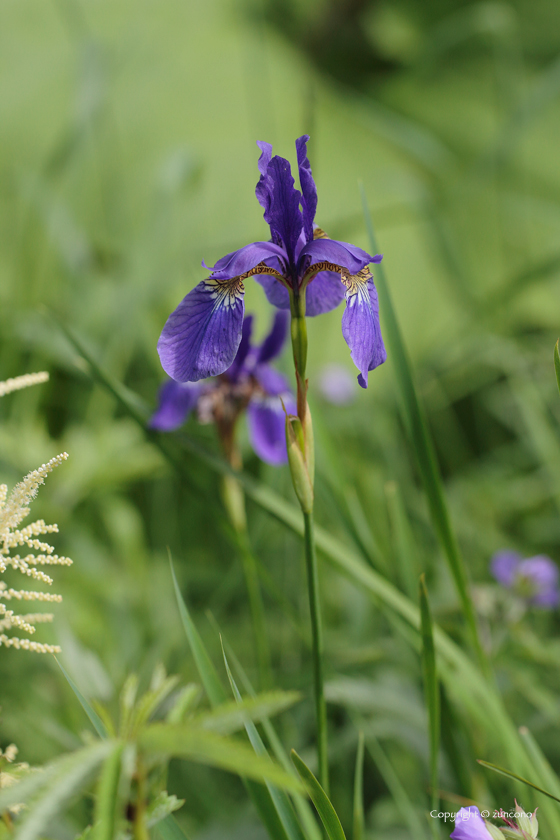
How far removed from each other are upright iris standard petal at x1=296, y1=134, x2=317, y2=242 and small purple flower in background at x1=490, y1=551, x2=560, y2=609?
0.70 m

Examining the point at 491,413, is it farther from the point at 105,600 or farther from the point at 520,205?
the point at 105,600

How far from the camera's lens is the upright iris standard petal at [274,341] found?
31.2 inches

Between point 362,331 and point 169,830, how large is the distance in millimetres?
366

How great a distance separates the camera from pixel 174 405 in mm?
786

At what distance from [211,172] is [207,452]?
1.72m

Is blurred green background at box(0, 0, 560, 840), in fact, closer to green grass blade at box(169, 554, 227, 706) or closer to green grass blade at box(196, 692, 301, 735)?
green grass blade at box(169, 554, 227, 706)

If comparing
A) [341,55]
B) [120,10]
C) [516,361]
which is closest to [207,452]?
[516,361]

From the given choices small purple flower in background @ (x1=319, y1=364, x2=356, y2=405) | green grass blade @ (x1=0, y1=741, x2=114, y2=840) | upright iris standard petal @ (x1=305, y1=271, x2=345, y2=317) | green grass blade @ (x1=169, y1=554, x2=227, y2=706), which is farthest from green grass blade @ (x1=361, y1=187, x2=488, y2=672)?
small purple flower in background @ (x1=319, y1=364, x2=356, y2=405)

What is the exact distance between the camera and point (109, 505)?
1.31 metres

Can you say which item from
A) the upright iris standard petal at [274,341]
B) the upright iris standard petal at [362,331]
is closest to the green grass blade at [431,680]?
the upright iris standard petal at [362,331]

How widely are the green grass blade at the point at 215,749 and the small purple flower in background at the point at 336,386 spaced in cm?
152

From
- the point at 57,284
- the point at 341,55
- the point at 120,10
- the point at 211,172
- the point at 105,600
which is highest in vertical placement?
the point at 341,55

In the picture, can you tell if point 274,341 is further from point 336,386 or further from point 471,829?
point 336,386

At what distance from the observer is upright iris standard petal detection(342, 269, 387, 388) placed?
440 mm
